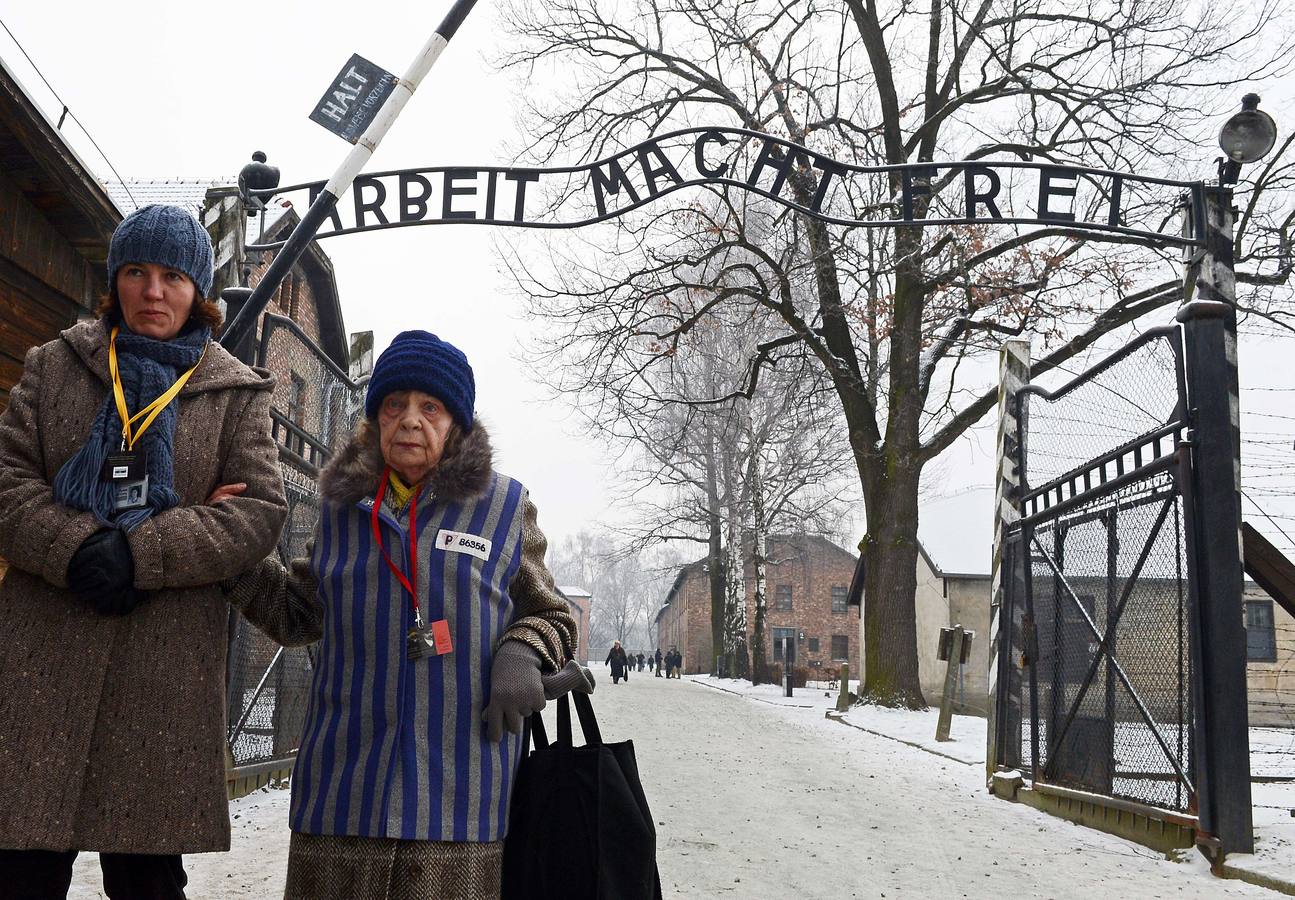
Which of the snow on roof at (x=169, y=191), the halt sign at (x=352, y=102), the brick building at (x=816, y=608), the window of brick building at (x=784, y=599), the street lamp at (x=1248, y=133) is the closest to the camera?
the halt sign at (x=352, y=102)

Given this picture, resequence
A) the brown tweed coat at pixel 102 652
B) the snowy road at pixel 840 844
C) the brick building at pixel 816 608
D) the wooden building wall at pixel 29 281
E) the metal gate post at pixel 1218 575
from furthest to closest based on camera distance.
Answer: the brick building at pixel 816 608 → the wooden building wall at pixel 29 281 → the metal gate post at pixel 1218 575 → the snowy road at pixel 840 844 → the brown tweed coat at pixel 102 652

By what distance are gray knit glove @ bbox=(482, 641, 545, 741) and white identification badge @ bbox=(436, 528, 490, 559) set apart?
0.77ft

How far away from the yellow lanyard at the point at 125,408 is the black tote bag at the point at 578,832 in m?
1.12

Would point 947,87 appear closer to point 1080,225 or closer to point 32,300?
point 1080,225

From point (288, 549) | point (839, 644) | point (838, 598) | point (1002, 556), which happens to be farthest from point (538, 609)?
point (838, 598)

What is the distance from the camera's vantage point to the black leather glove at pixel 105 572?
2.27 meters

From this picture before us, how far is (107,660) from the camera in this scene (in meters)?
2.36

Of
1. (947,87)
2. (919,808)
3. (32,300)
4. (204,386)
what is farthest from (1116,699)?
(947,87)

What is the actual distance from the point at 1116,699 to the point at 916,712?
37.8 feet

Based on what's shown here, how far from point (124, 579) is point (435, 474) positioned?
26.7 inches

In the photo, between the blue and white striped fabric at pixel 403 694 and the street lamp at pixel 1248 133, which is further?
the street lamp at pixel 1248 133

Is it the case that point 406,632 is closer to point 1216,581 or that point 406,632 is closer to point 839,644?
point 1216,581

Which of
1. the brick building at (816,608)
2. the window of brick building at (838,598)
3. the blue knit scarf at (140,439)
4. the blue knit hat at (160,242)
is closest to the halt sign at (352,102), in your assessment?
the blue knit hat at (160,242)

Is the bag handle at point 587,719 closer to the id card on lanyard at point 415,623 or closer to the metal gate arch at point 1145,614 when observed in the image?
the id card on lanyard at point 415,623
